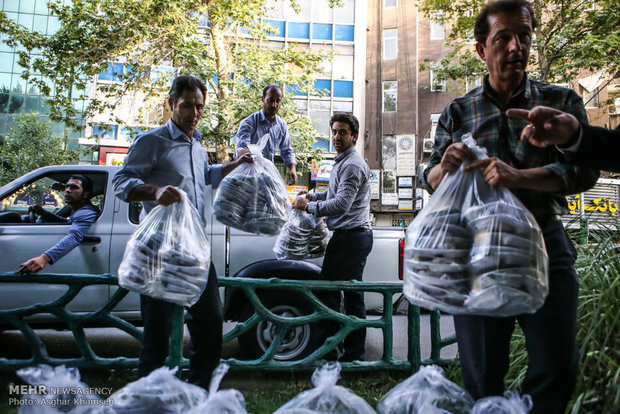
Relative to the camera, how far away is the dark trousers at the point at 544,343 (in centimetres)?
141

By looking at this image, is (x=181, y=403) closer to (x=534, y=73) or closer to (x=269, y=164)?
(x=269, y=164)

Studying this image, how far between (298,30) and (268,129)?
1765 centimetres

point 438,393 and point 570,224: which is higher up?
point 570,224

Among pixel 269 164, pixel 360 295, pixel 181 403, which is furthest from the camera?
pixel 360 295

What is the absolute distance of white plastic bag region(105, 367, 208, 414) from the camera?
1.43 m

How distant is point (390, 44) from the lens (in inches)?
872

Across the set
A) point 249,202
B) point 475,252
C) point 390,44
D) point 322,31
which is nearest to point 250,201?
point 249,202

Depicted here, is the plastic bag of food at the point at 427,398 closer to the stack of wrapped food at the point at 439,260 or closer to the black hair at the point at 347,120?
the stack of wrapped food at the point at 439,260

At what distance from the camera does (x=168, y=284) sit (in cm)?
195

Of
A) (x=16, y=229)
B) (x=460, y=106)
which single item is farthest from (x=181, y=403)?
(x=16, y=229)

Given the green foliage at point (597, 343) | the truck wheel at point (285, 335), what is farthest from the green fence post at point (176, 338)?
the green foliage at point (597, 343)

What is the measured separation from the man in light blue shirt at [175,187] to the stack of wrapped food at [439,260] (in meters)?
1.20

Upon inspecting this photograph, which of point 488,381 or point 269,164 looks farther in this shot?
point 269,164

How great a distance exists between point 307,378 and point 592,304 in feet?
7.21
